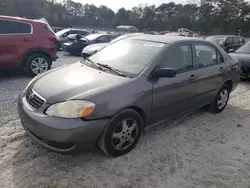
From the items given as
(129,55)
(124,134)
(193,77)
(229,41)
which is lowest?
(124,134)

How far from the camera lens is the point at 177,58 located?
3824 mm

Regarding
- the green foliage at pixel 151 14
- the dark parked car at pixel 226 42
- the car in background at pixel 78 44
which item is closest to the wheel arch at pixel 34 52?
the car in background at pixel 78 44

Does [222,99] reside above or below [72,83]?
below

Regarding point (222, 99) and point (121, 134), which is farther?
point (222, 99)

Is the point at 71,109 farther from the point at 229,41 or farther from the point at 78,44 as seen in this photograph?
the point at 229,41

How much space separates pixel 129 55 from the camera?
3.74 meters

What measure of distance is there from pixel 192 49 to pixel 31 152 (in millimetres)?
3017

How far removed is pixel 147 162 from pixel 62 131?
1192 mm

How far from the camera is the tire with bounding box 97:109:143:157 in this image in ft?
9.64

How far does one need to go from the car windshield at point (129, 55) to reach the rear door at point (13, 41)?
3211mm

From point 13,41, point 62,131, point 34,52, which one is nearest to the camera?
point 62,131

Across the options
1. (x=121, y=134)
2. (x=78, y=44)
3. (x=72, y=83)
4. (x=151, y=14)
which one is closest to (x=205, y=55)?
(x=121, y=134)

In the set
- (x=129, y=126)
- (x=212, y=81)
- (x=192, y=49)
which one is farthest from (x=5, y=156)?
(x=212, y=81)

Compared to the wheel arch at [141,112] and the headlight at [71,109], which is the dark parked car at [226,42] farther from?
the headlight at [71,109]
